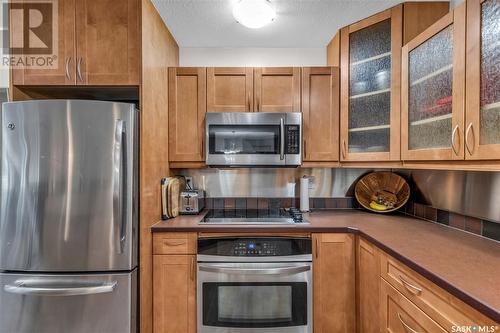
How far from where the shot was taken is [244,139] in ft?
6.38

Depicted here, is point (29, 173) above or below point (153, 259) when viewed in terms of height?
above

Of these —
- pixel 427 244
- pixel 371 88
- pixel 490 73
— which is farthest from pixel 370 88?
pixel 427 244

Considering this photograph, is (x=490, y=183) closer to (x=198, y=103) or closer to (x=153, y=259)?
(x=198, y=103)

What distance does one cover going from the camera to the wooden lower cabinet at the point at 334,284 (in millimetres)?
1688

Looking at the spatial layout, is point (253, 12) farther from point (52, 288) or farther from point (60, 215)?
point (52, 288)

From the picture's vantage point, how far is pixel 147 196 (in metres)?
1.65

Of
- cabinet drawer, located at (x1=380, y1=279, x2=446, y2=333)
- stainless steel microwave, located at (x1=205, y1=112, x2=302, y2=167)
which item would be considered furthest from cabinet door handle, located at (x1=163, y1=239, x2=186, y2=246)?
cabinet drawer, located at (x1=380, y1=279, x2=446, y2=333)

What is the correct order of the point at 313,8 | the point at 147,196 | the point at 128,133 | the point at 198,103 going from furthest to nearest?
1. the point at 198,103
2. the point at 313,8
3. the point at 147,196
4. the point at 128,133

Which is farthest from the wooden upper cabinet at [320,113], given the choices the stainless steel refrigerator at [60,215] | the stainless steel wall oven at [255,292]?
the stainless steel refrigerator at [60,215]

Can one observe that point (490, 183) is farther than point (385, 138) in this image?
No

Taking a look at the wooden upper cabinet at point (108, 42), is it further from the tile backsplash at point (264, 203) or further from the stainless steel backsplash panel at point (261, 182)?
the tile backsplash at point (264, 203)

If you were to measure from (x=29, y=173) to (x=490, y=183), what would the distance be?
8.70 ft

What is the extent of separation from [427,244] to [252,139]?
1.29 meters

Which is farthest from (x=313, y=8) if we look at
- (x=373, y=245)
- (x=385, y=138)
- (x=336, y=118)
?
(x=373, y=245)
